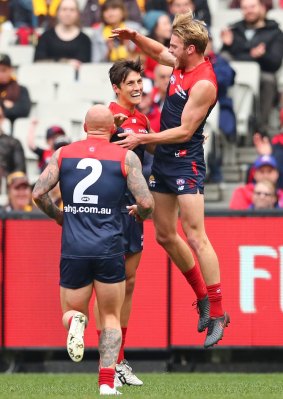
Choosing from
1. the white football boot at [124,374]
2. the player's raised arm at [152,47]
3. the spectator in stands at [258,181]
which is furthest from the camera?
the spectator in stands at [258,181]

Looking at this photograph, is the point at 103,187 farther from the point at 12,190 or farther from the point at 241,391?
the point at 12,190

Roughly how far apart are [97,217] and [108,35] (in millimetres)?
8048

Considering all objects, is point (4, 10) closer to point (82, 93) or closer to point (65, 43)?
point (65, 43)

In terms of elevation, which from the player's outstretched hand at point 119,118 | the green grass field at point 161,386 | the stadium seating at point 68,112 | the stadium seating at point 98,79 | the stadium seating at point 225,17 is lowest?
the green grass field at point 161,386

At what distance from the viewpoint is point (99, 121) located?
11.1 meters

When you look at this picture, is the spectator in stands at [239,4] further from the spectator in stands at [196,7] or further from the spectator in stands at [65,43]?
the spectator in stands at [65,43]

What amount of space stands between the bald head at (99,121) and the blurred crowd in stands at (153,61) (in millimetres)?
4940

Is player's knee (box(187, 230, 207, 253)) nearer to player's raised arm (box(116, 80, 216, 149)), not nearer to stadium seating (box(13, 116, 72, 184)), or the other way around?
player's raised arm (box(116, 80, 216, 149))

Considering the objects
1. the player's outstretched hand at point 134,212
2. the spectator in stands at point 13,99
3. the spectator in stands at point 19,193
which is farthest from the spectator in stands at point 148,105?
the player's outstretched hand at point 134,212

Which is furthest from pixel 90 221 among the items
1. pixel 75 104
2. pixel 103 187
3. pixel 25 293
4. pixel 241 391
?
pixel 75 104

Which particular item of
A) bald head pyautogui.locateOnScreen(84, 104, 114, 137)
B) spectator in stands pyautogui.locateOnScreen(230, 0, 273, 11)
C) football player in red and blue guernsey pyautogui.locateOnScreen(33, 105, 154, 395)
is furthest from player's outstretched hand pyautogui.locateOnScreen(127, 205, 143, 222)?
spectator in stands pyautogui.locateOnScreen(230, 0, 273, 11)

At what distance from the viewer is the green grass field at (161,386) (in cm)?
1157

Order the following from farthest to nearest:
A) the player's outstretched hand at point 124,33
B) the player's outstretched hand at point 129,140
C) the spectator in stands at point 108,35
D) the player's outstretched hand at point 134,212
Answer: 1. the spectator in stands at point 108,35
2. the player's outstretched hand at point 124,33
3. the player's outstretched hand at point 129,140
4. the player's outstretched hand at point 134,212

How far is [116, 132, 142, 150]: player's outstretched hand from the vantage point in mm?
11781
